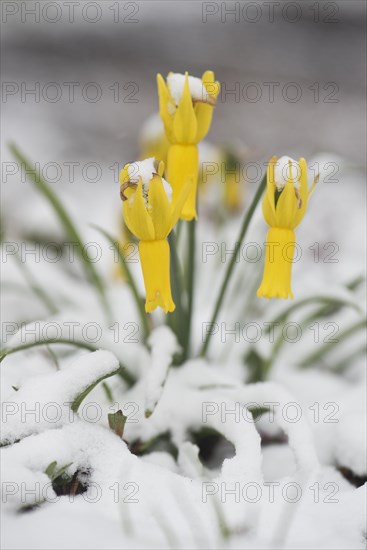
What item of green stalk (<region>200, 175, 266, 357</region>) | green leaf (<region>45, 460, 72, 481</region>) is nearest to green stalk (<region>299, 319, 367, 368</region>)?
green stalk (<region>200, 175, 266, 357</region>)

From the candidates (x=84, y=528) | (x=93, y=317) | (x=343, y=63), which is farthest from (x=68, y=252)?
(x=343, y=63)

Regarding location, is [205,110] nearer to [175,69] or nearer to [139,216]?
[139,216]

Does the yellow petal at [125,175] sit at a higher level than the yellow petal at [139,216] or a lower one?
higher

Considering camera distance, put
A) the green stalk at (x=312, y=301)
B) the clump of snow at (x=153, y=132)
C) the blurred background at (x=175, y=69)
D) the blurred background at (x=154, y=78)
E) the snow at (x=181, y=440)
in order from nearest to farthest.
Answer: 1. the snow at (x=181, y=440)
2. the green stalk at (x=312, y=301)
3. the clump of snow at (x=153, y=132)
4. the blurred background at (x=154, y=78)
5. the blurred background at (x=175, y=69)

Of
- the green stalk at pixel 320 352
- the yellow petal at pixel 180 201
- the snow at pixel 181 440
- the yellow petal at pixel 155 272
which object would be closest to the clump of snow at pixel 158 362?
the snow at pixel 181 440

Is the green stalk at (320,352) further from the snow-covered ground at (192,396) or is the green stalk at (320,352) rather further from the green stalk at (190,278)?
the green stalk at (190,278)

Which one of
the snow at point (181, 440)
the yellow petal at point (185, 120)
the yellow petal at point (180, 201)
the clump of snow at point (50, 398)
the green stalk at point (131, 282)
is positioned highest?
the yellow petal at point (185, 120)

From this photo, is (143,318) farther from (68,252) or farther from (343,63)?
(343,63)
